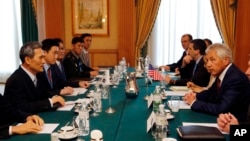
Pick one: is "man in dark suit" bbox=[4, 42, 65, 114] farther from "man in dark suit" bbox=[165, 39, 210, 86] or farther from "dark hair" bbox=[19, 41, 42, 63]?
"man in dark suit" bbox=[165, 39, 210, 86]

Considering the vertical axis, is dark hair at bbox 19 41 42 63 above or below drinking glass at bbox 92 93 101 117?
above

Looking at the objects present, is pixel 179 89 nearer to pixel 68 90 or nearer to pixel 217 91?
pixel 217 91

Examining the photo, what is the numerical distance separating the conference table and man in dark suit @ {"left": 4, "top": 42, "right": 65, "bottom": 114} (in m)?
0.11

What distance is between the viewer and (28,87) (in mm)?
2740

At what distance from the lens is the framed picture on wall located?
6426 mm

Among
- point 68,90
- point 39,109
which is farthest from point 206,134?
point 68,90

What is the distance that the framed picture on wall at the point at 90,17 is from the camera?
6.43 m

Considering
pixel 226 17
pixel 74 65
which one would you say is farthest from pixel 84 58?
pixel 226 17

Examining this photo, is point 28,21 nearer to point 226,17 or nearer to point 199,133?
point 226,17

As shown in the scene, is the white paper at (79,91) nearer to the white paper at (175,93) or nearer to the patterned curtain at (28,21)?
the white paper at (175,93)

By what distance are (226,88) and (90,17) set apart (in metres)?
4.36

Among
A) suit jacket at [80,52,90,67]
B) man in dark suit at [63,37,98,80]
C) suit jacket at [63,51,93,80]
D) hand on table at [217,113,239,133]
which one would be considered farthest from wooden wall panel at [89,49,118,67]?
hand on table at [217,113,239,133]

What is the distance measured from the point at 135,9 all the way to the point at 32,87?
392cm

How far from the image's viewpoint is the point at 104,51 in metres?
6.52
